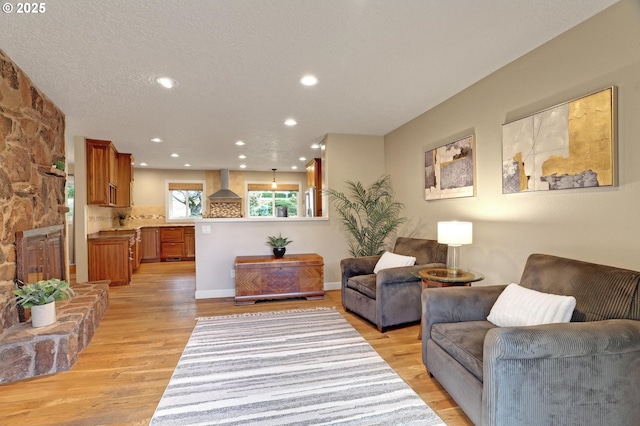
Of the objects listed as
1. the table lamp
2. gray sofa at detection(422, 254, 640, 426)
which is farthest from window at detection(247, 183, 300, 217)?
gray sofa at detection(422, 254, 640, 426)

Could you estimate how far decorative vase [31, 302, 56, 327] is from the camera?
238 centimetres

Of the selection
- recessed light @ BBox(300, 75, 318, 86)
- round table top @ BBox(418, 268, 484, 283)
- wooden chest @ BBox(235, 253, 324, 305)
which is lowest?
wooden chest @ BBox(235, 253, 324, 305)

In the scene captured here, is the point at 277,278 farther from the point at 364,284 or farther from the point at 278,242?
the point at 364,284

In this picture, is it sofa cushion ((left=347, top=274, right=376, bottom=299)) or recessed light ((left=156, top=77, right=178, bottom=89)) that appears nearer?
recessed light ((left=156, top=77, right=178, bottom=89))

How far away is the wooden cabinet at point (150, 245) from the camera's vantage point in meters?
7.23

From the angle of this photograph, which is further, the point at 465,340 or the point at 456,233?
the point at 456,233

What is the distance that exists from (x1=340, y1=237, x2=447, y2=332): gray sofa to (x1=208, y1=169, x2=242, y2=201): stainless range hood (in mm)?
5357

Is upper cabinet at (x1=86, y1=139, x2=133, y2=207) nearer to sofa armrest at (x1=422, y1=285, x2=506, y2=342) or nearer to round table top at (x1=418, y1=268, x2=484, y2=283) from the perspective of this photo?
round table top at (x1=418, y1=268, x2=484, y2=283)

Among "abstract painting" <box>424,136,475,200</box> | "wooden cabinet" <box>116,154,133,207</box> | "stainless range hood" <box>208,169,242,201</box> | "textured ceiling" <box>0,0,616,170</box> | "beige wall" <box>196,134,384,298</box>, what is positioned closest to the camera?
"textured ceiling" <box>0,0,616,170</box>

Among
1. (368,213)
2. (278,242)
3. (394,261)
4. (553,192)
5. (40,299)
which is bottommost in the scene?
(40,299)

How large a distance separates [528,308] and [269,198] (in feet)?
25.8

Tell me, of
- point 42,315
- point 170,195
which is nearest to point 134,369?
point 42,315

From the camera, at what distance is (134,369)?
2.29 meters

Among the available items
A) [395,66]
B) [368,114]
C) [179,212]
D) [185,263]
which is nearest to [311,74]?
[395,66]
